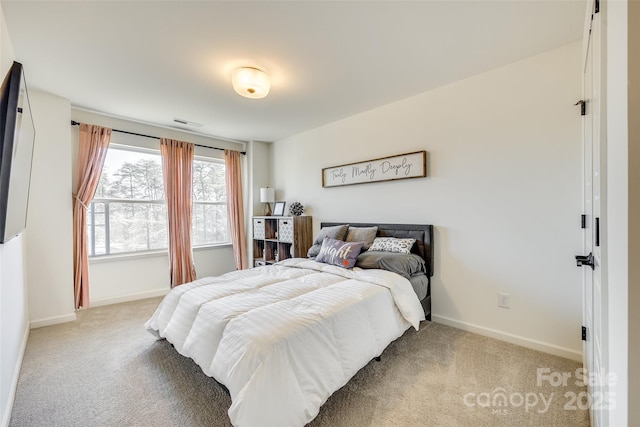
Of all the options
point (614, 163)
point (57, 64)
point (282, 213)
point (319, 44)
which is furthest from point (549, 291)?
point (57, 64)

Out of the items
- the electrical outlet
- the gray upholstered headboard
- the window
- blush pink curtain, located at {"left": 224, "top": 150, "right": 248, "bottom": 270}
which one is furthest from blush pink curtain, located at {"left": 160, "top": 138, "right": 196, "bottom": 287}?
the electrical outlet

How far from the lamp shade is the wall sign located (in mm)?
1093

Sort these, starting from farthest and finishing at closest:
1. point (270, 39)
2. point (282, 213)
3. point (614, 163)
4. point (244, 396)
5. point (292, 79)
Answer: point (282, 213)
point (292, 79)
point (270, 39)
point (244, 396)
point (614, 163)

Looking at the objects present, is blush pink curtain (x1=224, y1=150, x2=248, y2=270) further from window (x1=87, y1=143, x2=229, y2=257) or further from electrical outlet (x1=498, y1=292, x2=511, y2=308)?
electrical outlet (x1=498, y1=292, x2=511, y2=308)

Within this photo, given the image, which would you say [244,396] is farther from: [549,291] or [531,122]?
[531,122]

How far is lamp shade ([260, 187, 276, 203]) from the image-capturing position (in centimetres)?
449

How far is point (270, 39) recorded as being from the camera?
77.8 inches

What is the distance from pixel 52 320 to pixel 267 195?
9.65 feet

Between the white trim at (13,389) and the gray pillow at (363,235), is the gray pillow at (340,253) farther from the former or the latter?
the white trim at (13,389)

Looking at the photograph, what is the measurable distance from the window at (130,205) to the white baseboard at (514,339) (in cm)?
376

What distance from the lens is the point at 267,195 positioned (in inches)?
177

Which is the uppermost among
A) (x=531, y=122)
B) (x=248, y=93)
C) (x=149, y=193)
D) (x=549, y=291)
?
(x=248, y=93)

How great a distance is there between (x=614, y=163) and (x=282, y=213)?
3.88m

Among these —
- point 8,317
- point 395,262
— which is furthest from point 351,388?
point 8,317
